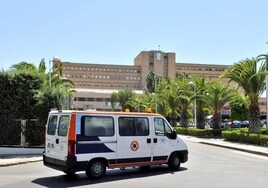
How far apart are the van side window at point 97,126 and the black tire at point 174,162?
267 centimetres

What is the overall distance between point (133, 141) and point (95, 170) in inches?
65.8

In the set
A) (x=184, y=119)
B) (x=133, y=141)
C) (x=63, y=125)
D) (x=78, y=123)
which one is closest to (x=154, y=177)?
(x=133, y=141)

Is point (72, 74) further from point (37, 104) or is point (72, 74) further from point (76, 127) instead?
point (76, 127)

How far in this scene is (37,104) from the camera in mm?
21406

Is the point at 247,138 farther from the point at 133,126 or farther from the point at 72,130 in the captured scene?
the point at 72,130

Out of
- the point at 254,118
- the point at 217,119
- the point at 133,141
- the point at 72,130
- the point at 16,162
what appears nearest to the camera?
the point at 72,130

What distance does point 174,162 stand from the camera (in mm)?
13766

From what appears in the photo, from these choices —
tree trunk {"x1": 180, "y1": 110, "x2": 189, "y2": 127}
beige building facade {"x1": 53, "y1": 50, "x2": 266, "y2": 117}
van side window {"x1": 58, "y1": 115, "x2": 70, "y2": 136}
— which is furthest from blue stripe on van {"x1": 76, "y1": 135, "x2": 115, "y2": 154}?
beige building facade {"x1": 53, "y1": 50, "x2": 266, "y2": 117}

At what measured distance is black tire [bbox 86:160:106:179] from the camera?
11.8 m

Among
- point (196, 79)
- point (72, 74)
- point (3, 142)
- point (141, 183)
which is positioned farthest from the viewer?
point (72, 74)

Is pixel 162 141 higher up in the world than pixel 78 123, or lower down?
lower down

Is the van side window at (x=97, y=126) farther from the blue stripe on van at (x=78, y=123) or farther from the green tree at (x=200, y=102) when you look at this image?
the green tree at (x=200, y=102)

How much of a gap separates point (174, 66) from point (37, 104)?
143189 mm

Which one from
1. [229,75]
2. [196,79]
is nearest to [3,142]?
[229,75]
